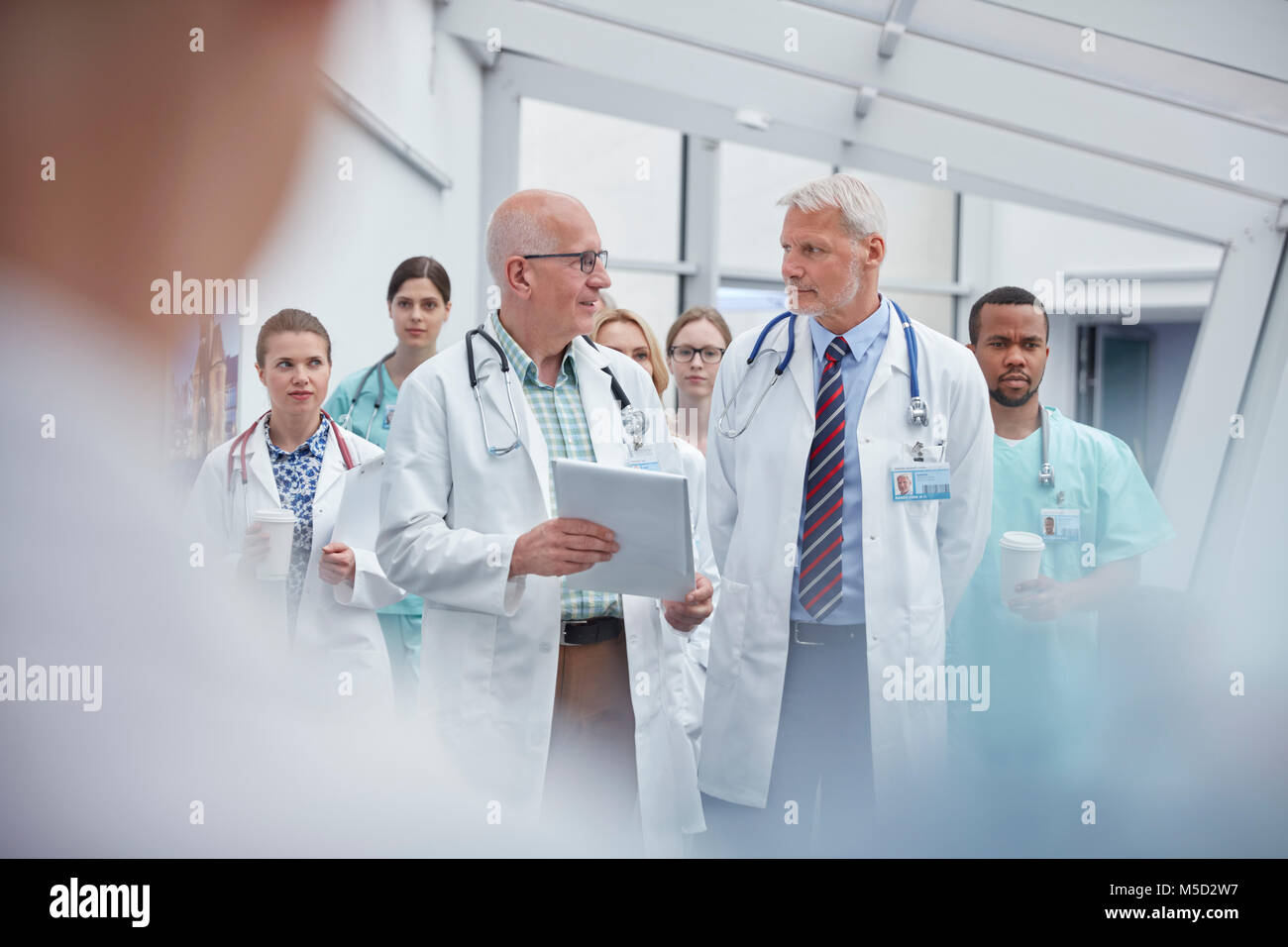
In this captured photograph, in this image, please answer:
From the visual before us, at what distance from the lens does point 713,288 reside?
7.76 meters

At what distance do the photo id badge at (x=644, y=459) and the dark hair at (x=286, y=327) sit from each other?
108 centimetres

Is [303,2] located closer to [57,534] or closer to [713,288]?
[57,534]

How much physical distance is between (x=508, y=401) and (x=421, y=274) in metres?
1.11

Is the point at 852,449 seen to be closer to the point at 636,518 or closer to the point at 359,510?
the point at 636,518

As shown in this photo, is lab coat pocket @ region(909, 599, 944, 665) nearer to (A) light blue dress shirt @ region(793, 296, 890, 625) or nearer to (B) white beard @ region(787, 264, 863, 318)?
(A) light blue dress shirt @ region(793, 296, 890, 625)

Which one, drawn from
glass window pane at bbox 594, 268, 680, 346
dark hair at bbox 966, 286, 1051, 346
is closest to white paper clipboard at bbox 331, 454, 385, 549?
dark hair at bbox 966, 286, 1051, 346

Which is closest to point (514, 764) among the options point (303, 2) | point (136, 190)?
point (136, 190)

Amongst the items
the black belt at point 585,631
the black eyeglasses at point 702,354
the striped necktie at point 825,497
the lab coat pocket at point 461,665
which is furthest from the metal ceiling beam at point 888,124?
the lab coat pocket at point 461,665

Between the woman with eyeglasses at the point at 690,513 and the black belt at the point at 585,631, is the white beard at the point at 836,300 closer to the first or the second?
the woman with eyeglasses at the point at 690,513

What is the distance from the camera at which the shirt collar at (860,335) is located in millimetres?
2059

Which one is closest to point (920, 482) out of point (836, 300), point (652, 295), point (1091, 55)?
point (836, 300)

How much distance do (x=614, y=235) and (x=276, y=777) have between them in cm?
608
